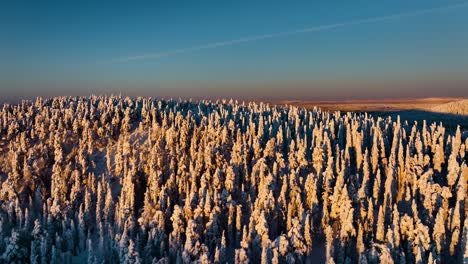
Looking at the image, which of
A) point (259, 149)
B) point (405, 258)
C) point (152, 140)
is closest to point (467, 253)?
point (405, 258)

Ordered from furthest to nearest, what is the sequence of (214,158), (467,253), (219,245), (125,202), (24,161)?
(24,161)
(214,158)
(125,202)
(219,245)
(467,253)

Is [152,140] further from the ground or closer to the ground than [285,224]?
further from the ground

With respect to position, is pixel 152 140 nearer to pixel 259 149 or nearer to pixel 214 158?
pixel 214 158

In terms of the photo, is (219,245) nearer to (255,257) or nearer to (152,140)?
(255,257)

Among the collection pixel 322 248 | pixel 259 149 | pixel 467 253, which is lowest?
pixel 322 248

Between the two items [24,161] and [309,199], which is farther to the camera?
[24,161]

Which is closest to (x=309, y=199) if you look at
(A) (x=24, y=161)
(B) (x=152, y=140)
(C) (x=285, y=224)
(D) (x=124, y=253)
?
(C) (x=285, y=224)

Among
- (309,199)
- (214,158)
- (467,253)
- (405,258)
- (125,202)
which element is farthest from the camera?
(214,158)
